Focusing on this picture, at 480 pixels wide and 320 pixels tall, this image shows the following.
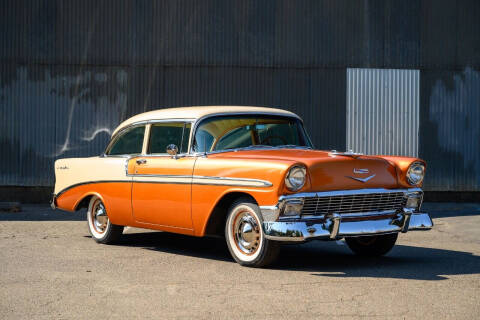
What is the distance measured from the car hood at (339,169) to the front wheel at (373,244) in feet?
2.55

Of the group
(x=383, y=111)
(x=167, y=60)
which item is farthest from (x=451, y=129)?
(x=167, y=60)

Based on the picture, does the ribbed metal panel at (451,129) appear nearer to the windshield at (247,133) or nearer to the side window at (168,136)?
the windshield at (247,133)

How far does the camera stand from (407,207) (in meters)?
A: 7.49

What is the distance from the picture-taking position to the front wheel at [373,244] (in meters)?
7.85

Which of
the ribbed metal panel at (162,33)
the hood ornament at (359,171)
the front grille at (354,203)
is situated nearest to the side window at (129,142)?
the front grille at (354,203)

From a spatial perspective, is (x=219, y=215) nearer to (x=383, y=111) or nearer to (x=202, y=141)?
(x=202, y=141)

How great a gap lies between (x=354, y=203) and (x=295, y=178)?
0.70 metres

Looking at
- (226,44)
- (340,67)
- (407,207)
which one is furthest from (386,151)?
(407,207)

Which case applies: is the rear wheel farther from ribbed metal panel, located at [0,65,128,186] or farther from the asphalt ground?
ribbed metal panel, located at [0,65,128,186]

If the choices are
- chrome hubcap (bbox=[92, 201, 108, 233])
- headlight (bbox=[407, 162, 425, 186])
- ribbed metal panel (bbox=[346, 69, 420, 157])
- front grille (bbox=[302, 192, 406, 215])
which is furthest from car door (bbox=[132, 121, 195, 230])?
ribbed metal panel (bbox=[346, 69, 420, 157])

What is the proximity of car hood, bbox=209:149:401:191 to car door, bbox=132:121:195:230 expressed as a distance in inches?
23.2

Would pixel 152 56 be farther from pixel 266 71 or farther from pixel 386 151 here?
pixel 386 151

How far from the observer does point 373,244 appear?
8008 mm

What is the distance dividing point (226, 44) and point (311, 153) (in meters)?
9.38
